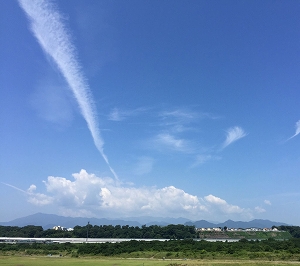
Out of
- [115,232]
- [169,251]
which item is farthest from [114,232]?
[169,251]

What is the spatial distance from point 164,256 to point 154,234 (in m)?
53.4

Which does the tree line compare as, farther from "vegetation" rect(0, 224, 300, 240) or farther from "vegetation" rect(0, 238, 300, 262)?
"vegetation" rect(0, 238, 300, 262)

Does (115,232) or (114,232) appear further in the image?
(114,232)

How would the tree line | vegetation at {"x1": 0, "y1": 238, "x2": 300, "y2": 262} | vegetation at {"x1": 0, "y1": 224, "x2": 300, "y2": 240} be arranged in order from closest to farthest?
vegetation at {"x1": 0, "y1": 238, "x2": 300, "y2": 262} → the tree line → vegetation at {"x1": 0, "y1": 224, "x2": 300, "y2": 240}

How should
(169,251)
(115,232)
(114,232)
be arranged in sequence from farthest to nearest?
1. (114,232)
2. (115,232)
3. (169,251)

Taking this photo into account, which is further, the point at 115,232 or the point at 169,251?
the point at 115,232

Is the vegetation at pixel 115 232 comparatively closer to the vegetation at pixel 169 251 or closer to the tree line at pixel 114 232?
the tree line at pixel 114 232

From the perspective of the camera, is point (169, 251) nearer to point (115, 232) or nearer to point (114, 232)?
point (115, 232)

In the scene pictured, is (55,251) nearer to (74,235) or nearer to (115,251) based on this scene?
(115,251)

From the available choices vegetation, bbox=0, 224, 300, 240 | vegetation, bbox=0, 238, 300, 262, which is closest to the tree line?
vegetation, bbox=0, 224, 300, 240

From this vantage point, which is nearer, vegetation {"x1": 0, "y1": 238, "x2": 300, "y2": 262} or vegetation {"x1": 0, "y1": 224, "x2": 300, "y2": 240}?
vegetation {"x1": 0, "y1": 238, "x2": 300, "y2": 262}

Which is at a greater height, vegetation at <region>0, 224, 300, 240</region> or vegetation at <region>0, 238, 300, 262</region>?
vegetation at <region>0, 224, 300, 240</region>

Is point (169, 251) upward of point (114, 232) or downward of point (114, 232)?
downward

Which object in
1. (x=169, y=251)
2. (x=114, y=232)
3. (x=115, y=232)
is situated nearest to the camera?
(x=169, y=251)
